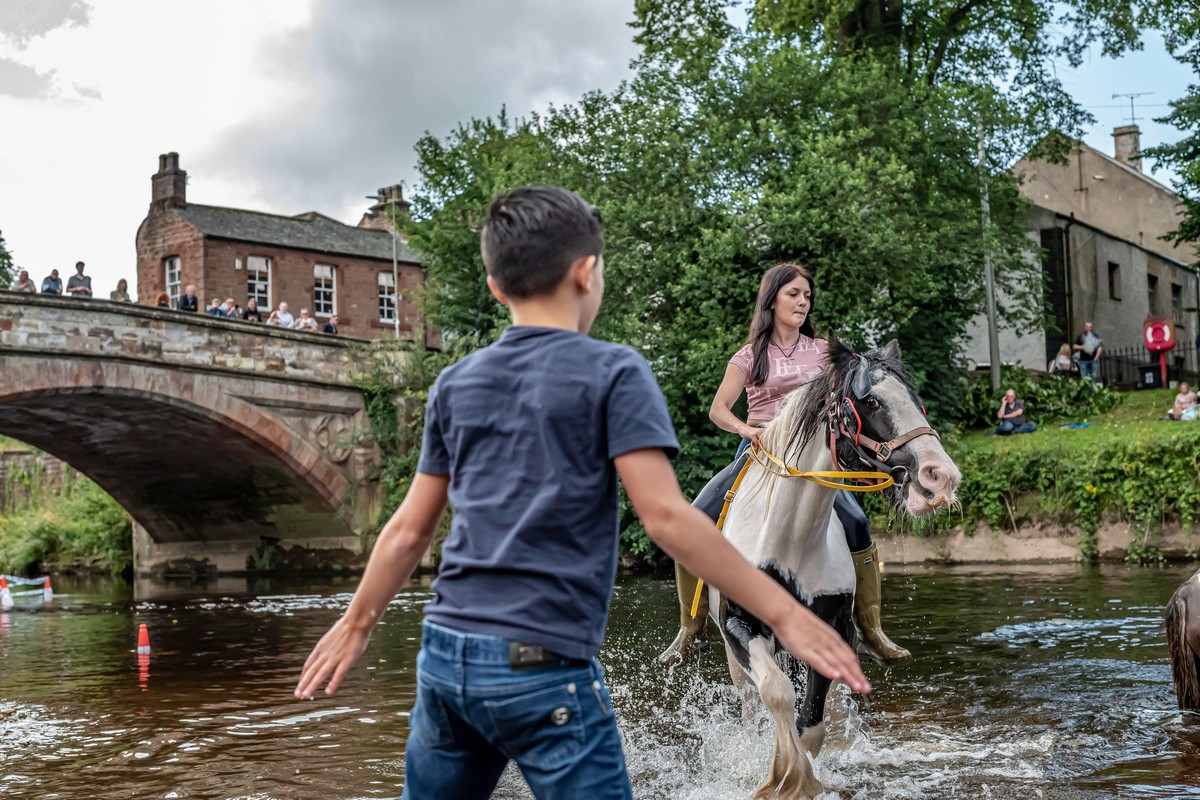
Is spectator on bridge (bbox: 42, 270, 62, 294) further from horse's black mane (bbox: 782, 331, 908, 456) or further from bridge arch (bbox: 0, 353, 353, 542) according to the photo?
horse's black mane (bbox: 782, 331, 908, 456)

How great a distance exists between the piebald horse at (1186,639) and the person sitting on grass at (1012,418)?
63.7ft

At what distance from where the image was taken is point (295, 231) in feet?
162

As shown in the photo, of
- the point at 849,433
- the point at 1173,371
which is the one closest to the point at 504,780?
the point at 849,433

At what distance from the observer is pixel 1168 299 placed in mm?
45438

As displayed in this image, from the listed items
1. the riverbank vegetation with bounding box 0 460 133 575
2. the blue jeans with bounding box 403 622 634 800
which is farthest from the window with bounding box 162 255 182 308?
the blue jeans with bounding box 403 622 634 800

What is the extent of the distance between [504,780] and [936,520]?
16846 mm

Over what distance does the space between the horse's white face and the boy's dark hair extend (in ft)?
8.93

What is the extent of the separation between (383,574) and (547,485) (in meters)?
0.54

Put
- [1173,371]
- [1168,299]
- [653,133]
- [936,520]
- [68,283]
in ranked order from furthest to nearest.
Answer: [1168,299], [1173,371], [68,283], [653,133], [936,520]

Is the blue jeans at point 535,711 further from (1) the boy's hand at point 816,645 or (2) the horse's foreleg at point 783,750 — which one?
(2) the horse's foreleg at point 783,750

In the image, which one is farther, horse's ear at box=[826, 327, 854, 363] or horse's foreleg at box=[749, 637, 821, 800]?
horse's ear at box=[826, 327, 854, 363]

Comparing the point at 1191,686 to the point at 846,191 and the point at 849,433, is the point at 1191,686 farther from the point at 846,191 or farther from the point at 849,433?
the point at 846,191

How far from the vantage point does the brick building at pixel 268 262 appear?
46.7 m

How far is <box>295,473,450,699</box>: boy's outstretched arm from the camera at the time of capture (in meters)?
2.94
